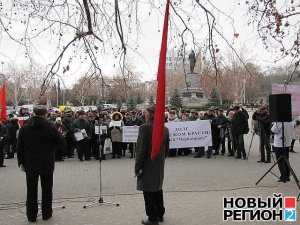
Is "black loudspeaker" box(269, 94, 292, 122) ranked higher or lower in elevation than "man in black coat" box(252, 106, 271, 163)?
higher

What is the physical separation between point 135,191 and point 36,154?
345 cm

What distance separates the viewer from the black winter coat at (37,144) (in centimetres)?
777

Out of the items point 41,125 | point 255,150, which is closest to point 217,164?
point 255,150

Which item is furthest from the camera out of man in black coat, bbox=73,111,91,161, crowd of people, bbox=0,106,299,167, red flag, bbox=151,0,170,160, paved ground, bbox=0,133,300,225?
man in black coat, bbox=73,111,91,161

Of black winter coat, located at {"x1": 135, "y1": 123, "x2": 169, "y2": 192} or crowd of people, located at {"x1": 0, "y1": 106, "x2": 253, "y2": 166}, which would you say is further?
crowd of people, located at {"x1": 0, "y1": 106, "x2": 253, "y2": 166}

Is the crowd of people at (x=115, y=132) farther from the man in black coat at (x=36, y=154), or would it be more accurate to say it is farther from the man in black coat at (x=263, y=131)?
the man in black coat at (x=36, y=154)

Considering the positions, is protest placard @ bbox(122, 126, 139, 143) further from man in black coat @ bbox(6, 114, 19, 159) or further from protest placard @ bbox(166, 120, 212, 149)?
man in black coat @ bbox(6, 114, 19, 159)

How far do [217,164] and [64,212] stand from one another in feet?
25.6

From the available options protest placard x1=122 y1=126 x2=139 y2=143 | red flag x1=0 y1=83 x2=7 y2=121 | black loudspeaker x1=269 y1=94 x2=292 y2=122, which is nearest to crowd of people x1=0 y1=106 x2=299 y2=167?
protest placard x1=122 y1=126 x2=139 y2=143

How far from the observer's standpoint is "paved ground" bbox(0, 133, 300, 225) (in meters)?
8.02

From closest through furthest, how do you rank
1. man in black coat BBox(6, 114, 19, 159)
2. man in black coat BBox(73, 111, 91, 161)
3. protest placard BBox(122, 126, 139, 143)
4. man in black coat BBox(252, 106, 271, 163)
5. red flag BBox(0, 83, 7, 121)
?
1. man in black coat BBox(252, 106, 271, 163)
2. red flag BBox(0, 83, 7, 121)
3. man in black coat BBox(73, 111, 91, 161)
4. protest placard BBox(122, 126, 139, 143)
5. man in black coat BBox(6, 114, 19, 159)

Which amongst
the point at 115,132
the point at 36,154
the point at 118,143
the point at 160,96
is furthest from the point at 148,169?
the point at 118,143

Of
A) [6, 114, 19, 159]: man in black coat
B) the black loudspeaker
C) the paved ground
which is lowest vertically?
the paved ground

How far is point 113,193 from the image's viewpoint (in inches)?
409
